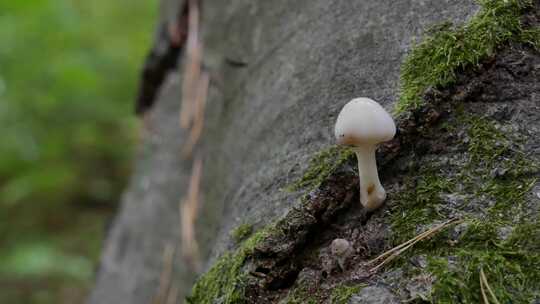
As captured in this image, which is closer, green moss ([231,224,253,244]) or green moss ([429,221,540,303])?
green moss ([429,221,540,303])

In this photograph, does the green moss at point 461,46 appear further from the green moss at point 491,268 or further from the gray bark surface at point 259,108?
the green moss at point 491,268

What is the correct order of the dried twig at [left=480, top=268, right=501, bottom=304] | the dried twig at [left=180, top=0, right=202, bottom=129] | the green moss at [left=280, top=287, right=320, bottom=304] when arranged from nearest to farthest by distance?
the dried twig at [left=480, top=268, right=501, bottom=304] → the green moss at [left=280, top=287, right=320, bottom=304] → the dried twig at [left=180, top=0, right=202, bottom=129]

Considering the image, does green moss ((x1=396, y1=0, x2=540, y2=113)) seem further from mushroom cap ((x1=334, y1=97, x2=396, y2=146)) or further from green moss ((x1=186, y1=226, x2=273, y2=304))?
green moss ((x1=186, y1=226, x2=273, y2=304))

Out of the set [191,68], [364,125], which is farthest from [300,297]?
[191,68]

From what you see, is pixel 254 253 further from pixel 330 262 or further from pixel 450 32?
pixel 450 32

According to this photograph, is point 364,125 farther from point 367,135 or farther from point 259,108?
point 259,108

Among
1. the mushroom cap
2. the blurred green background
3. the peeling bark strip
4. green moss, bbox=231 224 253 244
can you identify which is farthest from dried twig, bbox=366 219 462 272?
the blurred green background
